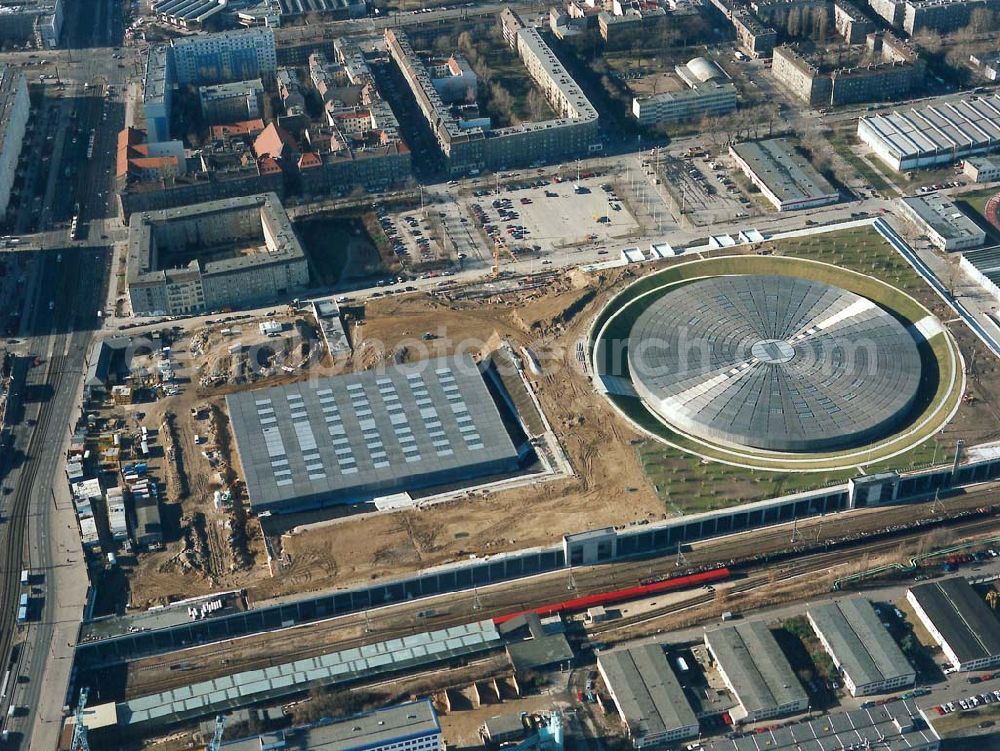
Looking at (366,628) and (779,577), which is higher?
(366,628)

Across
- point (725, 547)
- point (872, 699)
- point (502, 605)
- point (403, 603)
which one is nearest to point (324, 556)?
point (403, 603)

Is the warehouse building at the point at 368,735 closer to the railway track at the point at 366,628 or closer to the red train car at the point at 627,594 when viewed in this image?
the railway track at the point at 366,628

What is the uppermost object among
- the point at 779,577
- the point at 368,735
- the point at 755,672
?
the point at 368,735

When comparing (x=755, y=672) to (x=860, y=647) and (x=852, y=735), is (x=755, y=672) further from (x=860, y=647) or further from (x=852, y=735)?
(x=860, y=647)

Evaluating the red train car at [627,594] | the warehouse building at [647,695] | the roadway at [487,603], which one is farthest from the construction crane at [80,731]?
the warehouse building at [647,695]

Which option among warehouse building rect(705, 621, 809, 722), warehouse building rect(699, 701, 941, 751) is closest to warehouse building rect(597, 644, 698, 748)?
warehouse building rect(699, 701, 941, 751)

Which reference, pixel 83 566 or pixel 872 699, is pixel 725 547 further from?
pixel 83 566

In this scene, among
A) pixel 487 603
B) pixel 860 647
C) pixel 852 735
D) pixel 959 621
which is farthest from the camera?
pixel 487 603

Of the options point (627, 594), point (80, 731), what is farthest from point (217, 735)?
point (627, 594)
